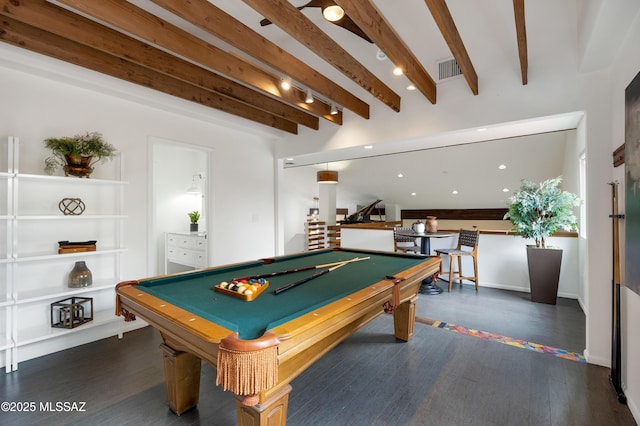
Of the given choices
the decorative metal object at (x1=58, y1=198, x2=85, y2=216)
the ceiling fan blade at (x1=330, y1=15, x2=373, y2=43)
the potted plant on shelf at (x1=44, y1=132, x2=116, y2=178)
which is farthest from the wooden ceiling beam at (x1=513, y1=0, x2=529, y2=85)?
the decorative metal object at (x1=58, y1=198, x2=85, y2=216)

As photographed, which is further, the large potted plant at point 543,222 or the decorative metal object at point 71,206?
the large potted plant at point 543,222

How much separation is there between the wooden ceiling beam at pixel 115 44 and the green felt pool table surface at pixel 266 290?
6.07 ft

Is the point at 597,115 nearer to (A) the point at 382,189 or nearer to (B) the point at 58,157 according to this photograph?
(B) the point at 58,157

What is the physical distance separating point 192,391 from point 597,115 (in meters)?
3.71

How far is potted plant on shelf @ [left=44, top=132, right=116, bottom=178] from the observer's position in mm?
2572

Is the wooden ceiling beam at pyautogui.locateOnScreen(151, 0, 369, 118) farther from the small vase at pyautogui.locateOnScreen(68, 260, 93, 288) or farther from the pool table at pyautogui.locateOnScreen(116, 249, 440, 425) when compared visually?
the small vase at pyautogui.locateOnScreen(68, 260, 93, 288)

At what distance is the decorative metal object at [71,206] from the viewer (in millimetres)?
2722

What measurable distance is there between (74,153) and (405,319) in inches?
133

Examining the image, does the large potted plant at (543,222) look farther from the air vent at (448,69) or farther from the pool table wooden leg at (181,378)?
the pool table wooden leg at (181,378)

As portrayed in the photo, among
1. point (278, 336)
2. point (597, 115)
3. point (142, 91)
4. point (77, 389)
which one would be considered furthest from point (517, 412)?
point (142, 91)

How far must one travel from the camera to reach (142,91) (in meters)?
3.11

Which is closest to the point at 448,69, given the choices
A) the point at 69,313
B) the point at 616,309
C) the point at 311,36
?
the point at 311,36

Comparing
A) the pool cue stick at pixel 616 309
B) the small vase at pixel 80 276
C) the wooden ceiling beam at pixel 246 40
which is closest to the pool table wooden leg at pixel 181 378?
the small vase at pixel 80 276

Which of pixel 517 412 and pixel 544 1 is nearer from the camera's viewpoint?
pixel 517 412
